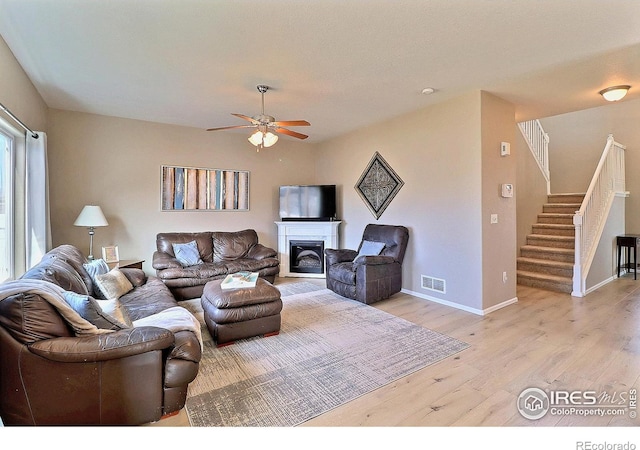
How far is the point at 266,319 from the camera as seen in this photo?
114 inches

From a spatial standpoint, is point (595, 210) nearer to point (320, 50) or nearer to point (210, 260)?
point (320, 50)

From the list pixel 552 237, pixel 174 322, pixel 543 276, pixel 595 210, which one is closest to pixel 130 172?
pixel 174 322

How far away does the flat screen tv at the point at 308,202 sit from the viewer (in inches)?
223

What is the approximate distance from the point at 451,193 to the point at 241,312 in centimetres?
294

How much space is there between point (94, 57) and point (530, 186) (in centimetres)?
688

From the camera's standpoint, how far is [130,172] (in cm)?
462

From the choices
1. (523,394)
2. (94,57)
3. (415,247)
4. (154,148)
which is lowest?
(523,394)

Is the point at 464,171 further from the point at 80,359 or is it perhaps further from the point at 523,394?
the point at 80,359

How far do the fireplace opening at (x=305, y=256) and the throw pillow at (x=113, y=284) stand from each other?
2.95m

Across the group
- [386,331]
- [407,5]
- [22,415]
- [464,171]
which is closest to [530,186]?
[464,171]

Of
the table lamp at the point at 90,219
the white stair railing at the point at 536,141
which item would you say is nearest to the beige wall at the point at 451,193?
the white stair railing at the point at 536,141

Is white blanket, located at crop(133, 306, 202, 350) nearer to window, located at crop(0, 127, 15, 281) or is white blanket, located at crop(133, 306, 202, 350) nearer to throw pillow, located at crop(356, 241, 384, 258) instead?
window, located at crop(0, 127, 15, 281)

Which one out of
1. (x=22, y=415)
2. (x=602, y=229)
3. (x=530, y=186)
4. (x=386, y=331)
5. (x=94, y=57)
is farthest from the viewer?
(x=530, y=186)

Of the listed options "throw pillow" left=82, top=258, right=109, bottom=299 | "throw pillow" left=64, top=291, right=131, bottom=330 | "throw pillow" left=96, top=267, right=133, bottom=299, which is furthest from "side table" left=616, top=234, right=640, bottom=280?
"throw pillow" left=82, top=258, right=109, bottom=299
